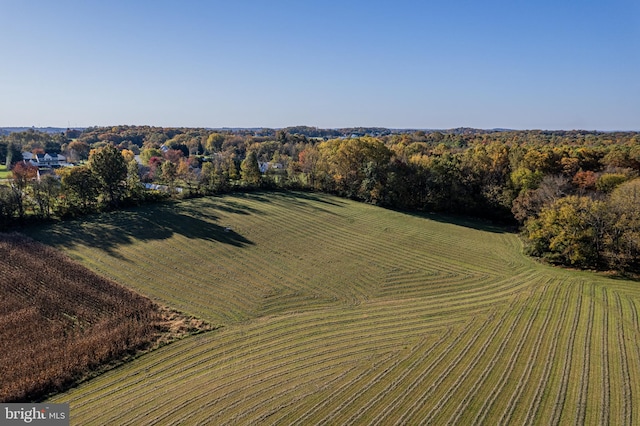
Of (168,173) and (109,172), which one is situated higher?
(109,172)


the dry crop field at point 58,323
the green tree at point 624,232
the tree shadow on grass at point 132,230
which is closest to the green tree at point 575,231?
the green tree at point 624,232

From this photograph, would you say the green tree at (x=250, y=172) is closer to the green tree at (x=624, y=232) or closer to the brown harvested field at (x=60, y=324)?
the brown harvested field at (x=60, y=324)

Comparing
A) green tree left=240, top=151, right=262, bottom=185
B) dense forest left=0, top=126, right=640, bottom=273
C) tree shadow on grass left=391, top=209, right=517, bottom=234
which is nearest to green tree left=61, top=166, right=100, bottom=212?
dense forest left=0, top=126, right=640, bottom=273

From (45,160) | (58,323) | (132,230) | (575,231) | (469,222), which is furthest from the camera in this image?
(45,160)

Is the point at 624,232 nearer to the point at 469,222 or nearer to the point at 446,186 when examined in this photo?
the point at 469,222

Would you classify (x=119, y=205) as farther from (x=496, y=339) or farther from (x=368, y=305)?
(x=496, y=339)

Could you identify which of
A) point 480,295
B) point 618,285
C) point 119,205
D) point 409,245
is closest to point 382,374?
point 480,295

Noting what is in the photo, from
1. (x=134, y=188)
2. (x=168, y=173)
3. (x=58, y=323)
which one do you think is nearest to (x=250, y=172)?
(x=168, y=173)
